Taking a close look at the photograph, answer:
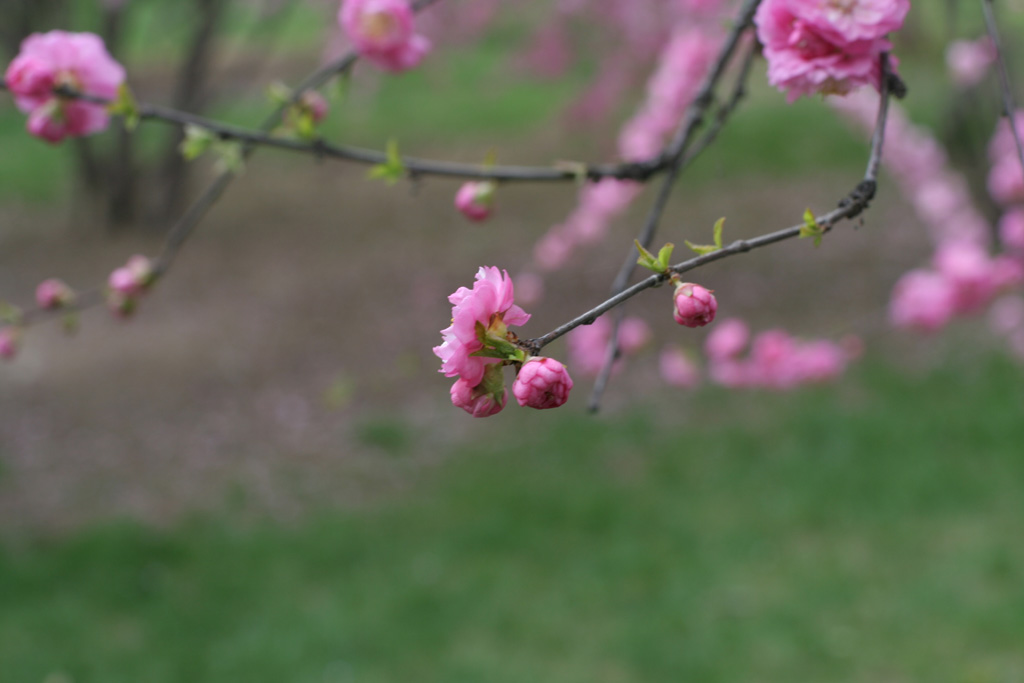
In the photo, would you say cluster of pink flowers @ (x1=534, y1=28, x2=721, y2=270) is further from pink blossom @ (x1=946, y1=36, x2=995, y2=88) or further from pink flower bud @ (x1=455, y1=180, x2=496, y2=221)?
pink blossom @ (x1=946, y1=36, x2=995, y2=88)

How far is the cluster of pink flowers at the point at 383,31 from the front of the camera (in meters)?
1.53

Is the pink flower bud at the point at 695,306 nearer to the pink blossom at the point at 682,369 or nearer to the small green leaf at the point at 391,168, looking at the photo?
the small green leaf at the point at 391,168

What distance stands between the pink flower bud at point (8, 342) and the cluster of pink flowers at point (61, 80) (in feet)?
1.34

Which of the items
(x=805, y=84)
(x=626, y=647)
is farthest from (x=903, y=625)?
(x=805, y=84)

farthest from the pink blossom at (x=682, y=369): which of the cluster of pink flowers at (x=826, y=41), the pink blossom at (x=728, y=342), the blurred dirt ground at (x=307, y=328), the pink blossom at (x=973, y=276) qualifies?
the cluster of pink flowers at (x=826, y=41)

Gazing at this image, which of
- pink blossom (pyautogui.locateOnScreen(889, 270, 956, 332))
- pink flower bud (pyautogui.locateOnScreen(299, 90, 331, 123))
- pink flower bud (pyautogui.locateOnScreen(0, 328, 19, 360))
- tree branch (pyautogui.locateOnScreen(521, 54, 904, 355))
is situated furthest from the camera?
pink blossom (pyautogui.locateOnScreen(889, 270, 956, 332))

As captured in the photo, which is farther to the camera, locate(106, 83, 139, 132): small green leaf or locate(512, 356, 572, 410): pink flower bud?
locate(106, 83, 139, 132): small green leaf

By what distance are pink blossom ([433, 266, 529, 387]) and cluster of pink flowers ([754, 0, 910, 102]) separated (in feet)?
1.49


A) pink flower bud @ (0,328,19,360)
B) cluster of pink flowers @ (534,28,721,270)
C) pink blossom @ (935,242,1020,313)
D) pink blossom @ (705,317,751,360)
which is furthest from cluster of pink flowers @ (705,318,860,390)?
pink flower bud @ (0,328,19,360)

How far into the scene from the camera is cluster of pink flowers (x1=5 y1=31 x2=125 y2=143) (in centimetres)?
133

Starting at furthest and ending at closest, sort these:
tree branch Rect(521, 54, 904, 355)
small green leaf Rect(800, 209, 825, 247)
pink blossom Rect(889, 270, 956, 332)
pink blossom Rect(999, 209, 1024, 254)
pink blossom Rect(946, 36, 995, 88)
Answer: pink blossom Rect(946, 36, 995, 88) → pink blossom Rect(889, 270, 956, 332) → pink blossom Rect(999, 209, 1024, 254) → small green leaf Rect(800, 209, 825, 247) → tree branch Rect(521, 54, 904, 355)

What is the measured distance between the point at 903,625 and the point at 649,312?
3.89 meters

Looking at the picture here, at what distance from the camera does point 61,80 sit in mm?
1393

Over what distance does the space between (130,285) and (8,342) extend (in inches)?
11.9
